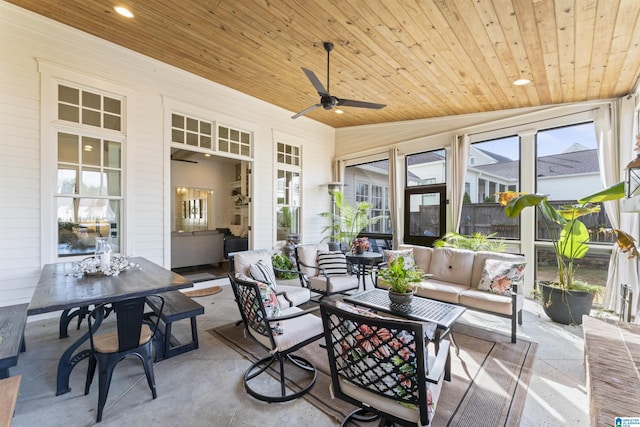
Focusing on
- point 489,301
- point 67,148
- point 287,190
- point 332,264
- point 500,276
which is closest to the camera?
point 489,301

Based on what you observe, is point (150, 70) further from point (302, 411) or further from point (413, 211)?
point (413, 211)

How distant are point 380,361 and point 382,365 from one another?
3cm

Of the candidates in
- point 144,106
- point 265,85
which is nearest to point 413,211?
point 265,85

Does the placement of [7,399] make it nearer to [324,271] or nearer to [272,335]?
[272,335]

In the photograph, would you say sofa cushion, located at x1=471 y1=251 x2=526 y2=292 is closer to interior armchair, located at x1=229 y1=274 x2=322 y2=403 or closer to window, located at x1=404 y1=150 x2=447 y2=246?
window, located at x1=404 y1=150 x2=447 y2=246

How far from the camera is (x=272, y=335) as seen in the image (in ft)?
7.07

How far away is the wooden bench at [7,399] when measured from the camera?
1.14 m

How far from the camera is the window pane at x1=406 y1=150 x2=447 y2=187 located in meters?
5.94

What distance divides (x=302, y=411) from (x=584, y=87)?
5.31m

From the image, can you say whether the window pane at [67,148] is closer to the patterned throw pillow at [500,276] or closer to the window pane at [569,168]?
the patterned throw pillow at [500,276]

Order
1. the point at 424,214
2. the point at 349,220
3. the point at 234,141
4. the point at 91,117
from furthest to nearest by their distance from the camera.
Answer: the point at 349,220 → the point at 424,214 → the point at 234,141 → the point at 91,117

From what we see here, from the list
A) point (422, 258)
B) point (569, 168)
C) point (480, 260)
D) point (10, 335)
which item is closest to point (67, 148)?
point (10, 335)

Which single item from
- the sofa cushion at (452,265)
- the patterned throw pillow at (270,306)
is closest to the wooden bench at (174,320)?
the patterned throw pillow at (270,306)

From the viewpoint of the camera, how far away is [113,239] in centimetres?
424
